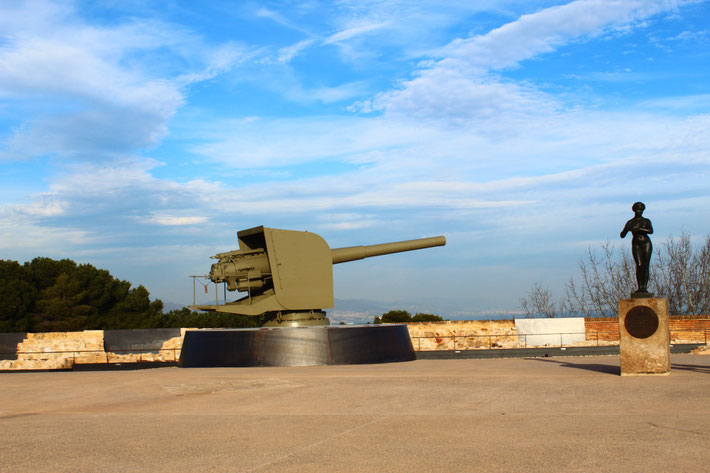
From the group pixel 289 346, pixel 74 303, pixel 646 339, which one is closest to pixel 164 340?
pixel 289 346

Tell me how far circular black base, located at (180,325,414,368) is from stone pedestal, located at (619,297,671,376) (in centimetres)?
532

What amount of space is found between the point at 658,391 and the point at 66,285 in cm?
3711

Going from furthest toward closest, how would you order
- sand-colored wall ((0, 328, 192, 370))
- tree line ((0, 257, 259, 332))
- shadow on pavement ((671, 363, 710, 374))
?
1. tree line ((0, 257, 259, 332))
2. sand-colored wall ((0, 328, 192, 370))
3. shadow on pavement ((671, 363, 710, 374))

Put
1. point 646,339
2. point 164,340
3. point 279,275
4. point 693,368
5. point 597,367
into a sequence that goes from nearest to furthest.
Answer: point 646,339 → point 693,368 → point 597,367 → point 279,275 → point 164,340

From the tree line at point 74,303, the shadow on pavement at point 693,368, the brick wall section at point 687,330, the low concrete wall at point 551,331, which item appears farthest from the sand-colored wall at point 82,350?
the shadow on pavement at point 693,368

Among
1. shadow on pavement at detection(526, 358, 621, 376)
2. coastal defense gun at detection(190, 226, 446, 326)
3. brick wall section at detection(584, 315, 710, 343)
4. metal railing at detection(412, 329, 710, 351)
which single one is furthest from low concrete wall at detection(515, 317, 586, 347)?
coastal defense gun at detection(190, 226, 446, 326)

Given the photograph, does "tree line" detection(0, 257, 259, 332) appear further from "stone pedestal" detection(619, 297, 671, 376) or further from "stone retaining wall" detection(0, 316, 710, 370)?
"stone pedestal" detection(619, 297, 671, 376)

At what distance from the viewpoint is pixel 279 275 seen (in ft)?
44.3

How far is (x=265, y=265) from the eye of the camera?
1376cm

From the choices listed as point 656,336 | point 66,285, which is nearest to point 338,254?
point 656,336

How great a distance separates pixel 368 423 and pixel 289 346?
22.2ft

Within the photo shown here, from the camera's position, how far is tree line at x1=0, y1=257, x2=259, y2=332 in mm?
37344

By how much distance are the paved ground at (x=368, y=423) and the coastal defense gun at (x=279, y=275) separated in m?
3.26

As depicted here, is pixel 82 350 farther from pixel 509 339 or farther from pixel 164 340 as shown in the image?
pixel 509 339
